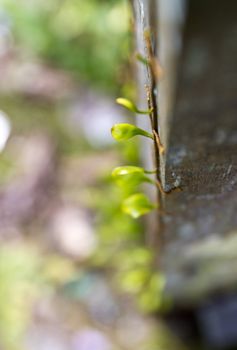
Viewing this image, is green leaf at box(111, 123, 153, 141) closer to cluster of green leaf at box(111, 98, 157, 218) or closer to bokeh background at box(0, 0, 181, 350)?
cluster of green leaf at box(111, 98, 157, 218)

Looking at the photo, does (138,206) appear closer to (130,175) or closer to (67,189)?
(130,175)

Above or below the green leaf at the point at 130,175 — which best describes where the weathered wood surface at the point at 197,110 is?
above

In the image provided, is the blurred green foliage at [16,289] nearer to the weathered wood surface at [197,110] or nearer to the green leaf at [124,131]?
the weathered wood surface at [197,110]

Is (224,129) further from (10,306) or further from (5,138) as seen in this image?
(5,138)

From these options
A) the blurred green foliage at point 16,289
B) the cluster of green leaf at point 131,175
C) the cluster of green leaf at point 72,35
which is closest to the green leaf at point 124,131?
the cluster of green leaf at point 131,175

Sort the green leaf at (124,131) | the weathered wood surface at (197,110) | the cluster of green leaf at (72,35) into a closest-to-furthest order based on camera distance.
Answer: the weathered wood surface at (197,110) < the green leaf at (124,131) < the cluster of green leaf at (72,35)

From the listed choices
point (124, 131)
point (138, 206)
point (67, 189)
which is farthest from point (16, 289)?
point (124, 131)

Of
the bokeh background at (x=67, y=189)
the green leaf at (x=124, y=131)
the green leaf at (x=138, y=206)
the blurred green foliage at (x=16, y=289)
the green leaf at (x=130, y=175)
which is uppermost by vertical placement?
the green leaf at (x=124, y=131)
